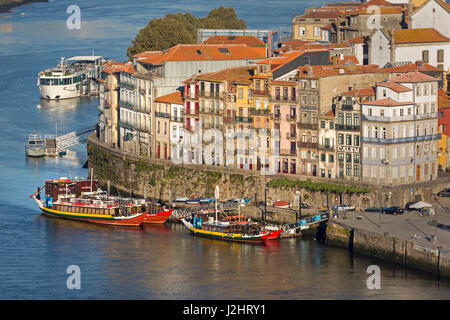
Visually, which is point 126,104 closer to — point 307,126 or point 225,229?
point 307,126

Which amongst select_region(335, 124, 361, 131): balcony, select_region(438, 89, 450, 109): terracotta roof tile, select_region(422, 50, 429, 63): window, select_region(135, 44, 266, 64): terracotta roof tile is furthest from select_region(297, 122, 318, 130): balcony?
select_region(422, 50, 429, 63): window

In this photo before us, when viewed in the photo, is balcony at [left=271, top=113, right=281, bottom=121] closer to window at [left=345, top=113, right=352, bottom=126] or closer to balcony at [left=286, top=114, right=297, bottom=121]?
balcony at [left=286, top=114, right=297, bottom=121]

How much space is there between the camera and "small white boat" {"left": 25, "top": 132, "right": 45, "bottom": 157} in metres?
156

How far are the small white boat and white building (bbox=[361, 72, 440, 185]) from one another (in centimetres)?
4638

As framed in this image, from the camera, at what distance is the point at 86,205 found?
130 m

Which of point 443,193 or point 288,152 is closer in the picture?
point 443,193

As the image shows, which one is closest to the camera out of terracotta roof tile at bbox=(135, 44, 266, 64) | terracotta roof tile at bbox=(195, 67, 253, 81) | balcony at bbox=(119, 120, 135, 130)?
terracotta roof tile at bbox=(195, 67, 253, 81)

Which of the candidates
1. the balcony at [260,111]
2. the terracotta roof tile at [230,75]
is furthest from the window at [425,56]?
the balcony at [260,111]

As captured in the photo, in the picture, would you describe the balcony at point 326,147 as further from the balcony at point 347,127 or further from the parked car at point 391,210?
the parked car at point 391,210

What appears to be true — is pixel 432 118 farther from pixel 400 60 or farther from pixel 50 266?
pixel 50 266

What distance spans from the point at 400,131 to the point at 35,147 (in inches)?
1950

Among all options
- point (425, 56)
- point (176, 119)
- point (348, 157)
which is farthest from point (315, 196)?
point (425, 56)

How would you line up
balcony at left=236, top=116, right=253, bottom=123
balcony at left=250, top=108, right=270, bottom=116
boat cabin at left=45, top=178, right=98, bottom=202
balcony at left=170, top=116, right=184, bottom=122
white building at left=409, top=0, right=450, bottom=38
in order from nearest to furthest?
1. balcony at left=250, top=108, right=270, bottom=116
2. balcony at left=236, top=116, right=253, bottom=123
3. boat cabin at left=45, top=178, right=98, bottom=202
4. balcony at left=170, top=116, right=184, bottom=122
5. white building at left=409, top=0, right=450, bottom=38
